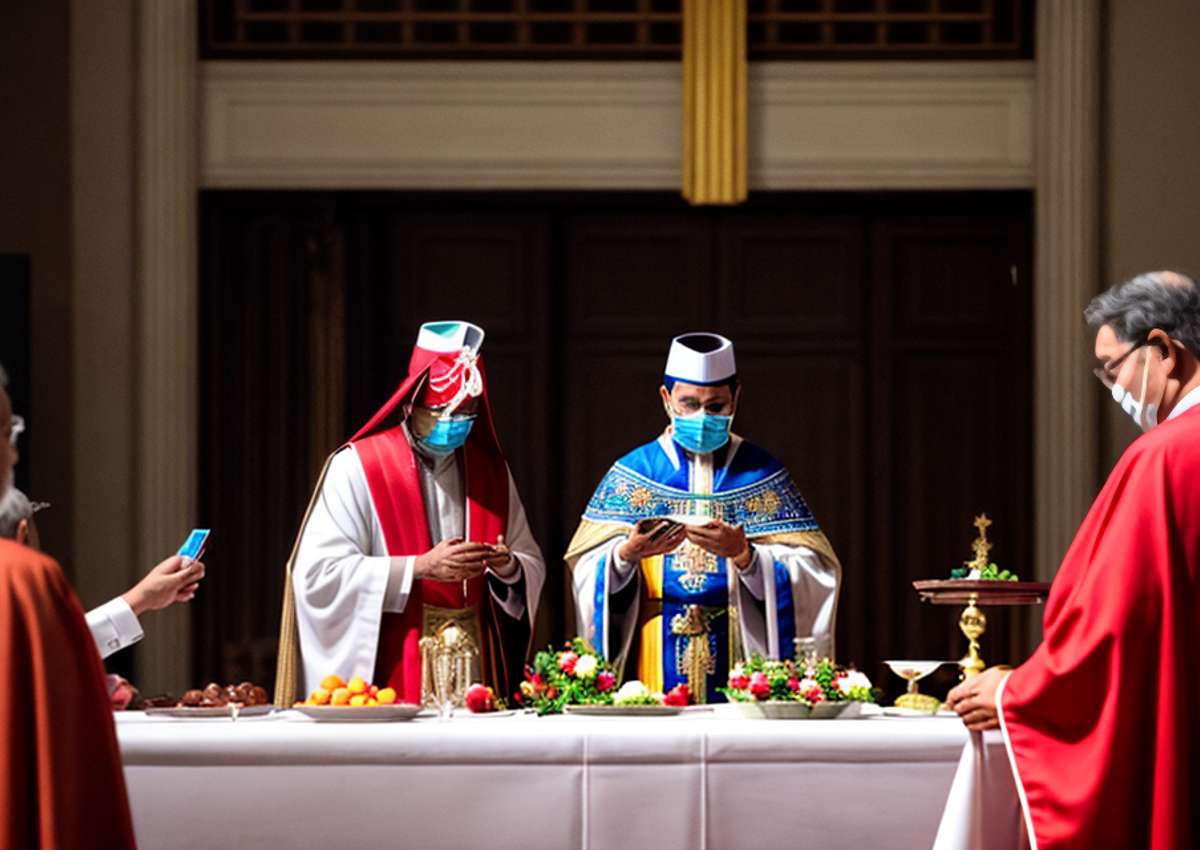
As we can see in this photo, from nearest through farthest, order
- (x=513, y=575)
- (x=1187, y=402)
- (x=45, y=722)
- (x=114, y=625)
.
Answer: (x=45, y=722) → (x=1187, y=402) → (x=114, y=625) → (x=513, y=575)

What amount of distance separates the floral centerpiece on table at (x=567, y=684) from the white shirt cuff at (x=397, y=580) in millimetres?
771

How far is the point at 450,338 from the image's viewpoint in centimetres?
590

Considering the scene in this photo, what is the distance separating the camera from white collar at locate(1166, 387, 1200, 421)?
4059 mm

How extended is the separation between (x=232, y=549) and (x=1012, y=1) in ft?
15.3

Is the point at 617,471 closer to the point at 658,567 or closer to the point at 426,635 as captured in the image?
the point at 658,567

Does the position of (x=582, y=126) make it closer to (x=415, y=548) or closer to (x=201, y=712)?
(x=415, y=548)

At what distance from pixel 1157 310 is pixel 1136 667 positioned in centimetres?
81

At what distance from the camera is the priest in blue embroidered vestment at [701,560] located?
573 cm

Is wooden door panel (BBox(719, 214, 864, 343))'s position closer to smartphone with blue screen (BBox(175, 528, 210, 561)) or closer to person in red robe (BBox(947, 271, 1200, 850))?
smartphone with blue screen (BBox(175, 528, 210, 561))

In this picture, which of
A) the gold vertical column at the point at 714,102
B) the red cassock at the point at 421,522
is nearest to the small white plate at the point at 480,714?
the red cassock at the point at 421,522

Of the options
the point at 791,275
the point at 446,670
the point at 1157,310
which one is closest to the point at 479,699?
the point at 446,670

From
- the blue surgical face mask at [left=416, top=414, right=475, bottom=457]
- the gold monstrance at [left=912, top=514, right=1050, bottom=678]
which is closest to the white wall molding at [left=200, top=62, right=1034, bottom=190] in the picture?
the blue surgical face mask at [left=416, top=414, right=475, bottom=457]

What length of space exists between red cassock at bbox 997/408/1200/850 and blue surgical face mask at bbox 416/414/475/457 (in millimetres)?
2352

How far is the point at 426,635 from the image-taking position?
5699mm
